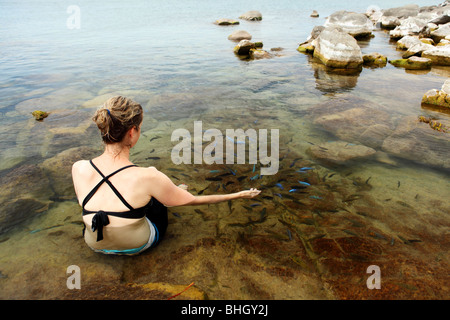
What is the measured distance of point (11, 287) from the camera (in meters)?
2.97

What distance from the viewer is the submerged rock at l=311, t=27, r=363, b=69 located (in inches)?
527

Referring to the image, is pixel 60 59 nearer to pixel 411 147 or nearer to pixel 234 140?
pixel 234 140

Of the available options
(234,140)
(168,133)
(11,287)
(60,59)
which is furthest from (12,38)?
(11,287)

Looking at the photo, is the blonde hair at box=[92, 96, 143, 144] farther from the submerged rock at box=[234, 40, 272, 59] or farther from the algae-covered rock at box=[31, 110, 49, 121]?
the submerged rock at box=[234, 40, 272, 59]

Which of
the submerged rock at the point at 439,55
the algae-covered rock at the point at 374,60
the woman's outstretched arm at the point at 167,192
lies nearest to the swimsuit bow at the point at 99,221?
the woman's outstretched arm at the point at 167,192

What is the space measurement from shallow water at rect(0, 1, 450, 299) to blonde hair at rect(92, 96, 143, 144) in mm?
1737

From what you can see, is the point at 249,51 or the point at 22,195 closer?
the point at 22,195

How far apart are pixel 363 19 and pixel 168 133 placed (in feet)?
75.6

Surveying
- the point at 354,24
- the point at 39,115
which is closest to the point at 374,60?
the point at 354,24

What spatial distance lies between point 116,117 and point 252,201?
2985mm

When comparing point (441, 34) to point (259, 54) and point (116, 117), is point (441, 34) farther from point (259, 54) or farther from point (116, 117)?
point (116, 117)

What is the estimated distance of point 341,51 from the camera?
13.5 m

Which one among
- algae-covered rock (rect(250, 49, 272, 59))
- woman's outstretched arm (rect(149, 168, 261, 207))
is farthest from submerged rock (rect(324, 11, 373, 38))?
woman's outstretched arm (rect(149, 168, 261, 207))

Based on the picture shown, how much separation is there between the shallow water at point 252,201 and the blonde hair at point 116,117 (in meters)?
1.74
